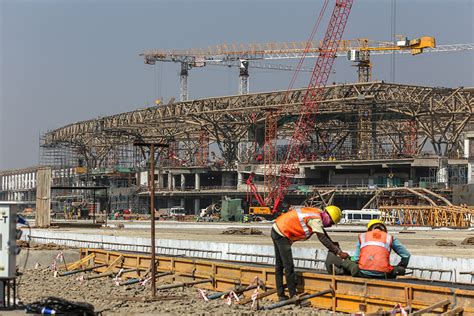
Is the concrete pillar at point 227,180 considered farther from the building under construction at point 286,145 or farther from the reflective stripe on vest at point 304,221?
the reflective stripe on vest at point 304,221

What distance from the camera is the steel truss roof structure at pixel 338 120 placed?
103m

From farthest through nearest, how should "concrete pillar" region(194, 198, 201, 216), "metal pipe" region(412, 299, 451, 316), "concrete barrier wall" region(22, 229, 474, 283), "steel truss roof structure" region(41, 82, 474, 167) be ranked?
"concrete pillar" region(194, 198, 201, 216) → "steel truss roof structure" region(41, 82, 474, 167) → "concrete barrier wall" region(22, 229, 474, 283) → "metal pipe" region(412, 299, 451, 316)

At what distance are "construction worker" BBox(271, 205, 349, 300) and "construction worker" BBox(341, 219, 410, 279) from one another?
1.50 ft

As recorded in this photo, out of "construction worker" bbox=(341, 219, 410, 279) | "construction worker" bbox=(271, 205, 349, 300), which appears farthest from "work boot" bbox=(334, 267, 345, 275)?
"construction worker" bbox=(271, 205, 349, 300)

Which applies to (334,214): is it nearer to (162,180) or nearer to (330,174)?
(330,174)

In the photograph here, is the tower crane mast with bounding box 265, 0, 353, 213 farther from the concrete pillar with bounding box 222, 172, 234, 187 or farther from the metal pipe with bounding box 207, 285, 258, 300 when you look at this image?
the metal pipe with bounding box 207, 285, 258, 300

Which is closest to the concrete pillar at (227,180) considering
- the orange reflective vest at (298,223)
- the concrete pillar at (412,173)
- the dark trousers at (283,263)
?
the concrete pillar at (412,173)

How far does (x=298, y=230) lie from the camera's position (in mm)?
19375

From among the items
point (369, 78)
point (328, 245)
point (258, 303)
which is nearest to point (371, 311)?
point (328, 245)

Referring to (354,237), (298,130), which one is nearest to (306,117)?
(298,130)

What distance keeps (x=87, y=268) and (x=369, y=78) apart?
126 metres

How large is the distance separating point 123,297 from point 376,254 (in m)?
8.09

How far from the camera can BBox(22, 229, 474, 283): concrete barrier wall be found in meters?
21.5

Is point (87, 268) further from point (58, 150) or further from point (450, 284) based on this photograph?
point (58, 150)
